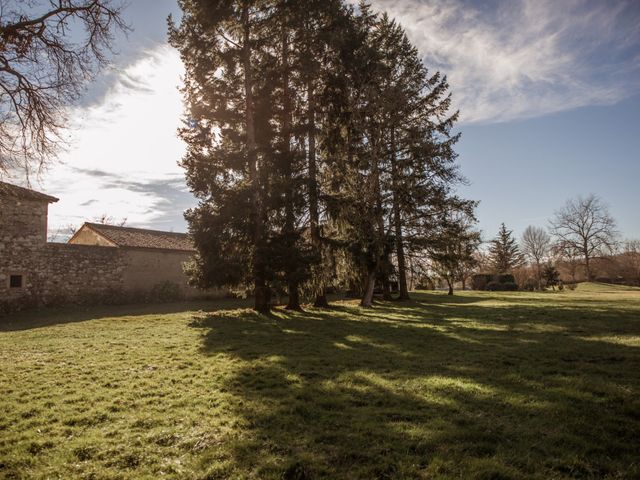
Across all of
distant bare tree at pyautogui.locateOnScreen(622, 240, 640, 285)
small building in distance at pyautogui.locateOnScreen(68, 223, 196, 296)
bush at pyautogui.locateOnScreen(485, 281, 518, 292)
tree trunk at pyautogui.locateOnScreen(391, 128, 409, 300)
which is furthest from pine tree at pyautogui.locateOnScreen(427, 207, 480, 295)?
distant bare tree at pyautogui.locateOnScreen(622, 240, 640, 285)

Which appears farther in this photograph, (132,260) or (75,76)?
(132,260)

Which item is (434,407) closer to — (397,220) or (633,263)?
(397,220)

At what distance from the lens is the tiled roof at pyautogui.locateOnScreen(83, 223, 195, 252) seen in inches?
996

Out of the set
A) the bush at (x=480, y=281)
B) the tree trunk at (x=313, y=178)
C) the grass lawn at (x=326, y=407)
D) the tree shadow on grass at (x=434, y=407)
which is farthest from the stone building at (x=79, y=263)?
the bush at (x=480, y=281)

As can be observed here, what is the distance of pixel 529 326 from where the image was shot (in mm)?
11750

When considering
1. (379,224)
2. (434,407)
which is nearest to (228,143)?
(379,224)

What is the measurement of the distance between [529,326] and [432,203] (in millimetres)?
9227

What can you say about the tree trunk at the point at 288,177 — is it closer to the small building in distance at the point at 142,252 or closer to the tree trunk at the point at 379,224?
the tree trunk at the point at 379,224

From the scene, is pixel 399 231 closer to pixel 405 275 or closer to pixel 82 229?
pixel 405 275

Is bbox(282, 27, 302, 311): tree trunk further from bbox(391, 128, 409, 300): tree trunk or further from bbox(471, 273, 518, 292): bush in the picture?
bbox(471, 273, 518, 292): bush

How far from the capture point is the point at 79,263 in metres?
21.9

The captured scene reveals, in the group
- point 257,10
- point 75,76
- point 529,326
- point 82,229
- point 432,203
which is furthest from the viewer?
point 82,229

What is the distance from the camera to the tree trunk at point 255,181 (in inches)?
589

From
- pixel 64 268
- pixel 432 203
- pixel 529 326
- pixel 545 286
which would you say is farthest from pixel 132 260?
pixel 545 286
